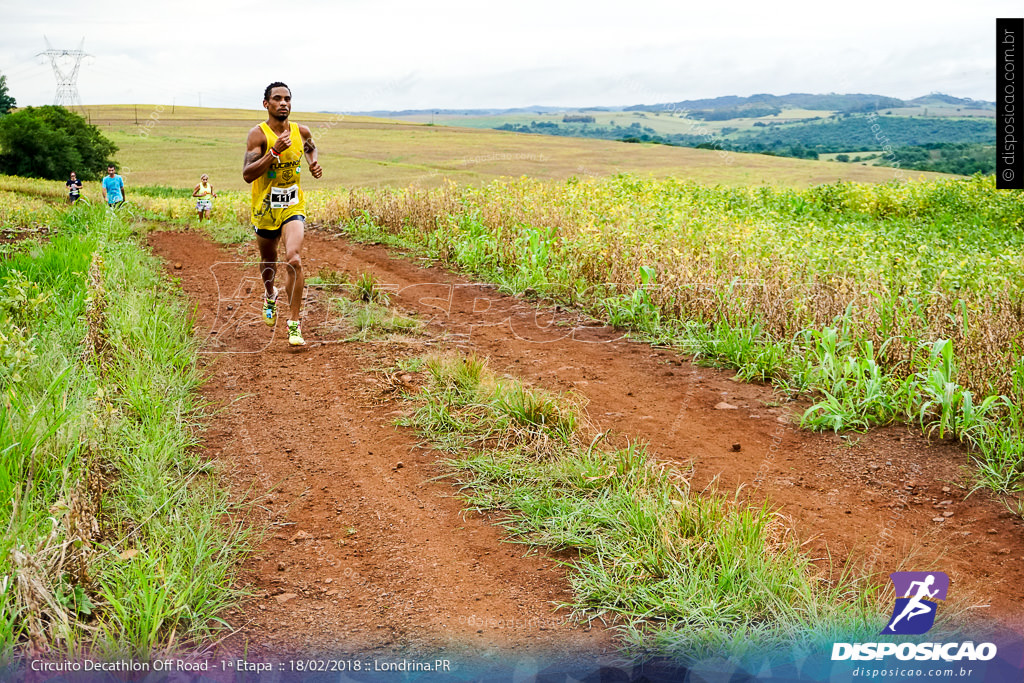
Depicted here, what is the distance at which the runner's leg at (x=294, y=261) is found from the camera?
619 centimetres

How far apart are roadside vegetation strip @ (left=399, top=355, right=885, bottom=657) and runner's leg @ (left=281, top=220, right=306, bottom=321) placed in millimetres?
2293

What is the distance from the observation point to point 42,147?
25.4 m

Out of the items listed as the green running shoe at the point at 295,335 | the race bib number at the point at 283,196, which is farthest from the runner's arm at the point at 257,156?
the green running shoe at the point at 295,335

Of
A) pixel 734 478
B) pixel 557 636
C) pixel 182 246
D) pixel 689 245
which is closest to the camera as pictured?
pixel 557 636

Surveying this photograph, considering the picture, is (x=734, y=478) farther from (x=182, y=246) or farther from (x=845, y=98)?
(x=845, y=98)

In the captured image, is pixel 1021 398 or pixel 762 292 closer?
pixel 1021 398

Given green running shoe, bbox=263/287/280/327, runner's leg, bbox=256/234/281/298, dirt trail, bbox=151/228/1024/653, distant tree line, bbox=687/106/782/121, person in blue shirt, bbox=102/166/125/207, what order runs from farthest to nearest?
distant tree line, bbox=687/106/782/121, person in blue shirt, bbox=102/166/125/207, green running shoe, bbox=263/287/280/327, runner's leg, bbox=256/234/281/298, dirt trail, bbox=151/228/1024/653

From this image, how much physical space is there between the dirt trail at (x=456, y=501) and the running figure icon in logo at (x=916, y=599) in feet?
0.28

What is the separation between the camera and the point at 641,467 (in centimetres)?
388

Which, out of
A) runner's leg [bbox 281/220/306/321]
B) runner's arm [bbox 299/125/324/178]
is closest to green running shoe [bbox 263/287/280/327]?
runner's leg [bbox 281/220/306/321]

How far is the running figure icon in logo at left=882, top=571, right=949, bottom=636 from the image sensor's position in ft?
9.11

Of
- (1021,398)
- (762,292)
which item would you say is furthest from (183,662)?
(762,292)

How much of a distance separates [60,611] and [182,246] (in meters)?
11.1

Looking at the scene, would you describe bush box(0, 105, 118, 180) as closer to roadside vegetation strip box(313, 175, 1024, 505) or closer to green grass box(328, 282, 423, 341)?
roadside vegetation strip box(313, 175, 1024, 505)
